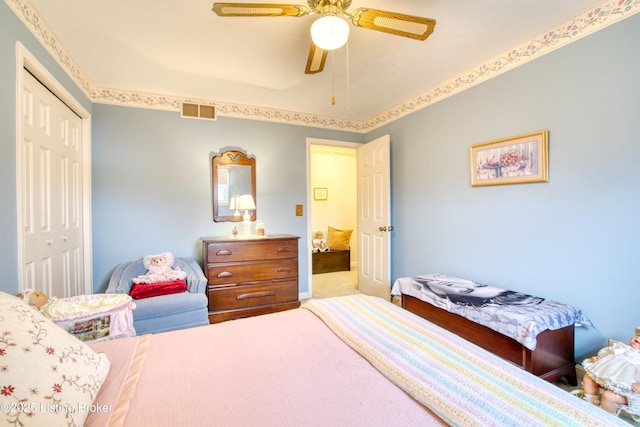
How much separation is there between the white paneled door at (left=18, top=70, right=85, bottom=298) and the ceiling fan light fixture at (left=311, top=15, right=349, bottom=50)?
1.74 metres

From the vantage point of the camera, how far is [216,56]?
2.36 meters

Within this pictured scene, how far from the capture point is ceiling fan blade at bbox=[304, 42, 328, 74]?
1.75 meters

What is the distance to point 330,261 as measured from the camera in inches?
209

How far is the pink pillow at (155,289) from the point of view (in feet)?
7.90

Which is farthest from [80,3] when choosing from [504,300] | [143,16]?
[504,300]

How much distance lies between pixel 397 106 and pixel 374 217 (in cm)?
139

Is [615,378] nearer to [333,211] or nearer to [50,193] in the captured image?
[50,193]

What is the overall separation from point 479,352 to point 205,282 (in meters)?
2.22

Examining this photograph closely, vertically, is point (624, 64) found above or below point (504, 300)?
above

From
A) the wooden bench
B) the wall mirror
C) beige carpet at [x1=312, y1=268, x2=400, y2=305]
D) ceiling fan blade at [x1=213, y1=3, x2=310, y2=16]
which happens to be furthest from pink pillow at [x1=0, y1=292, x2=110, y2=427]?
the wooden bench

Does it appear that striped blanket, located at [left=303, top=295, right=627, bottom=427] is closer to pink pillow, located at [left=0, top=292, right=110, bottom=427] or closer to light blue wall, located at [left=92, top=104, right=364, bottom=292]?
pink pillow, located at [left=0, top=292, right=110, bottom=427]

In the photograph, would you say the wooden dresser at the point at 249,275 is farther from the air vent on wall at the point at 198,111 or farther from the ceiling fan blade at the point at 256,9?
the ceiling fan blade at the point at 256,9

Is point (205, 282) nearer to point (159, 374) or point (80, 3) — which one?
point (159, 374)

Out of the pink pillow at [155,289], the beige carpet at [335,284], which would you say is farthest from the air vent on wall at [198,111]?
the beige carpet at [335,284]
